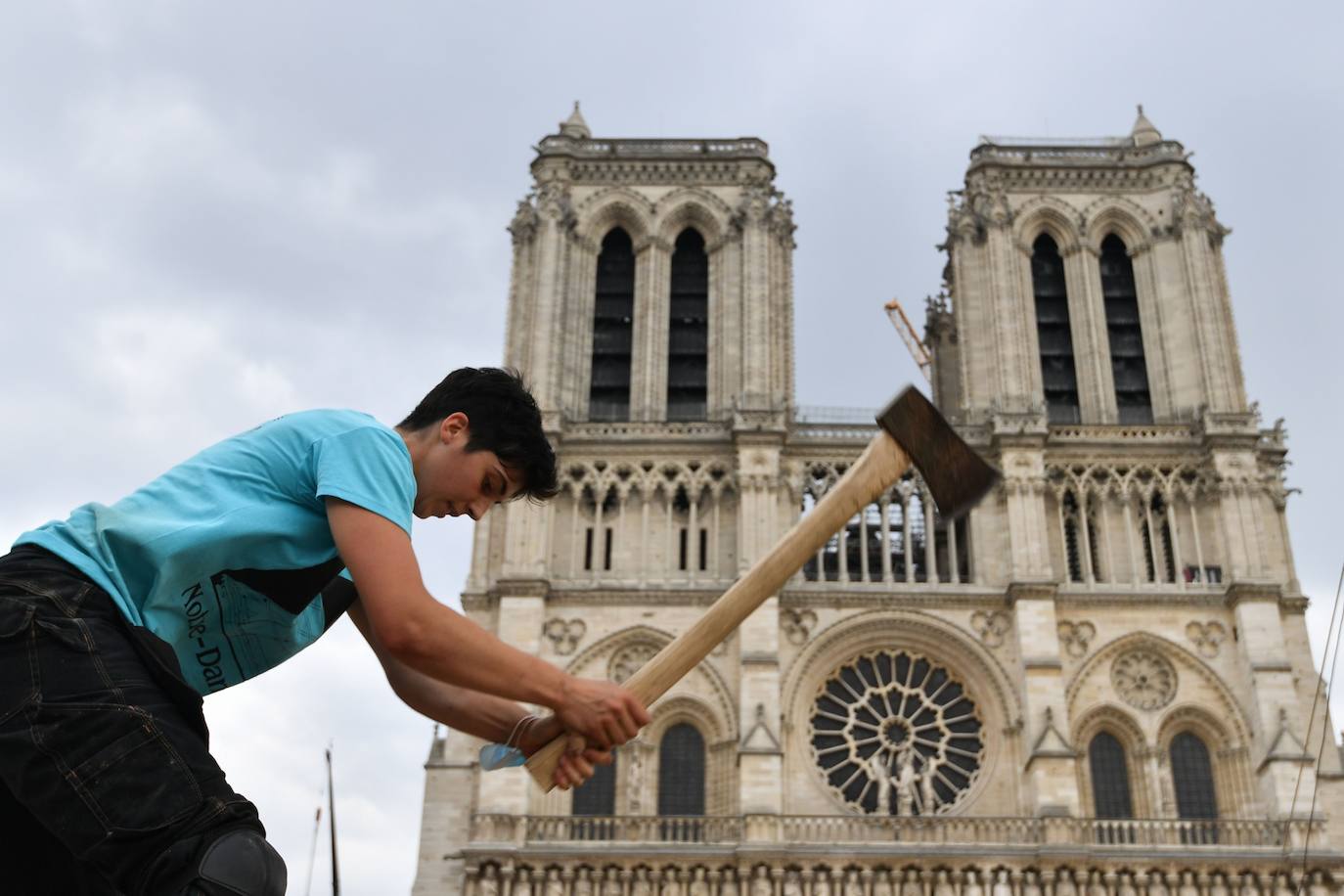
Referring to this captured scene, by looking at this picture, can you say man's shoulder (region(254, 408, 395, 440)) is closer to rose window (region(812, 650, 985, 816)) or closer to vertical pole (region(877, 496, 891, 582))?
rose window (region(812, 650, 985, 816))

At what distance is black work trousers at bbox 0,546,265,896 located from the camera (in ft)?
8.45

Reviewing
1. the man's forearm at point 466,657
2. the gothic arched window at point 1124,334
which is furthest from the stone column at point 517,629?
the man's forearm at point 466,657

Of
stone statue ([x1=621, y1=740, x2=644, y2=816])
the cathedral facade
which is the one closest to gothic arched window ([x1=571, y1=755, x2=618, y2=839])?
the cathedral facade

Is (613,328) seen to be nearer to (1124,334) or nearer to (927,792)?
(1124,334)

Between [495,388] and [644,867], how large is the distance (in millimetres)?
23590

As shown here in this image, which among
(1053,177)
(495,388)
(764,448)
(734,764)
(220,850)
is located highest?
(1053,177)

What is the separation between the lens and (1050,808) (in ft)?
86.3

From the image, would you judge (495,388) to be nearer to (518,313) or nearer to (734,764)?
(734,764)

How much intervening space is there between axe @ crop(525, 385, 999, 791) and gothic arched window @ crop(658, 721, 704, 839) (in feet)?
78.6

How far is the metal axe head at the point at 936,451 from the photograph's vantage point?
4.26 metres

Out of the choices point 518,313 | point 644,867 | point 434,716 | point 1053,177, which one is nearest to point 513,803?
point 644,867

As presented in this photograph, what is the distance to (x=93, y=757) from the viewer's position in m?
2.59

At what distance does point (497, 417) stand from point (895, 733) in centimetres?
2664

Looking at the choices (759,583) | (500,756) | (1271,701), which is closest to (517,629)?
(1271,701)
